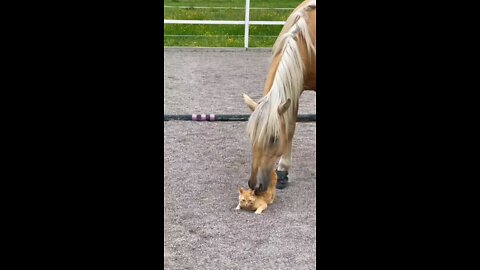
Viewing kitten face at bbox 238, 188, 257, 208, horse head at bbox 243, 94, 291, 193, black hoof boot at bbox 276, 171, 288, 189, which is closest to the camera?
horse head at bbox 243, 94, 291, 193

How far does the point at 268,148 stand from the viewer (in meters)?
3.01

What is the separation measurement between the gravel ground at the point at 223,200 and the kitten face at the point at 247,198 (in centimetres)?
7

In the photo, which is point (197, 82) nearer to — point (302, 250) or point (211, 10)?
point (211, 10)

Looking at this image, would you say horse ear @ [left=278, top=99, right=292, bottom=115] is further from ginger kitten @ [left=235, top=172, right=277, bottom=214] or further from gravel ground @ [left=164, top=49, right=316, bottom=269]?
ginger kitten @ [left=235, top=172, right=277, bottom=214]

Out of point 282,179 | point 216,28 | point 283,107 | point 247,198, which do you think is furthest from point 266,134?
point 216,28

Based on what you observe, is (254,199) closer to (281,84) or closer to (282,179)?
(282,179)

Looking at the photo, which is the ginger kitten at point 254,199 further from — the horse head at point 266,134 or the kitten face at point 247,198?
the horse head at point 266,134

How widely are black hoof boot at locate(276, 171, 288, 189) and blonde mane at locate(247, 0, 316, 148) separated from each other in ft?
2.15

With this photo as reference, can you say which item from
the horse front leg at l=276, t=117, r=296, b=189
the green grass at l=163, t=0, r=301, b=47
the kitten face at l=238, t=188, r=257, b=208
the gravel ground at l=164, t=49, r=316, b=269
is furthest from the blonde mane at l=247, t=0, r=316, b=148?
the green grass at l=163, t=0, r=301, b=47

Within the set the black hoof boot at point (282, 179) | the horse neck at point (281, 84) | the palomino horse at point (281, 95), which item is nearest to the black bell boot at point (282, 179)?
the black hoof boot at point (282, 179)

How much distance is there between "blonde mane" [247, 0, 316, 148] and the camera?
298 cm

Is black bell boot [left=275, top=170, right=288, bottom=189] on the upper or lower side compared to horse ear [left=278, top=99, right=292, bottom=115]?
lower

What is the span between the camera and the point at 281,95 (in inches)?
120

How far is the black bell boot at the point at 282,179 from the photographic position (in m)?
3.72
